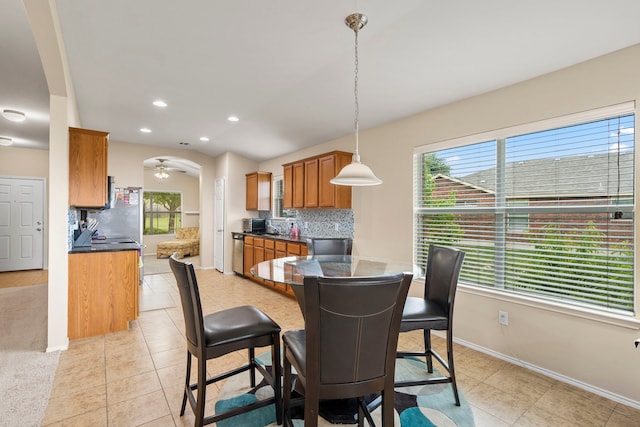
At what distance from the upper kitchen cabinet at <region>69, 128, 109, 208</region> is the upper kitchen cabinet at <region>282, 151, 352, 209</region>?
2.57 metres

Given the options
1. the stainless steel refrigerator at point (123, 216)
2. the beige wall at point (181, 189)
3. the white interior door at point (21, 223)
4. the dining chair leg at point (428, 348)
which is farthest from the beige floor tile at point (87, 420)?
the beige wall at point (181, 189)

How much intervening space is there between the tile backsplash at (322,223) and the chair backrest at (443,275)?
192 centimetres

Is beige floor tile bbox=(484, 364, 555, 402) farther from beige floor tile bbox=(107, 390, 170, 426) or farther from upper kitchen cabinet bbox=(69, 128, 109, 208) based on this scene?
upper kitchen cabinet bbox=(69, 128, 109, 208)

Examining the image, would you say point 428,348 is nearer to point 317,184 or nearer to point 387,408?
point 387,408

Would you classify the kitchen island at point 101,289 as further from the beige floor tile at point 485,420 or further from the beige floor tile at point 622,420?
the beige floor tile at point 622,420

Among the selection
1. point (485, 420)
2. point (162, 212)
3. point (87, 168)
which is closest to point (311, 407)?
point (485, 420)

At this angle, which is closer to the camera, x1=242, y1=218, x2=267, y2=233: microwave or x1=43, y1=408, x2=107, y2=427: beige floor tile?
x1=43, y1=408, x2=107, y2=427: beige floor tile

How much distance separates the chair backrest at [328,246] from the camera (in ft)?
11.8

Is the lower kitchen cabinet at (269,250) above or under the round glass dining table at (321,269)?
under

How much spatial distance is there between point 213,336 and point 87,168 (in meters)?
2.65

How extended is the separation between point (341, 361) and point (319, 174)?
338 cm

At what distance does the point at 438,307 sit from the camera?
2.29 meters

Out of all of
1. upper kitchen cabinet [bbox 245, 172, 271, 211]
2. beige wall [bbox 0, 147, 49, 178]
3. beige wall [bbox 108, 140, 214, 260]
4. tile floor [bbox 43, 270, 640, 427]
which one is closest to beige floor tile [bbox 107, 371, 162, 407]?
tile floor [bbox 43, 270, 640, 427]

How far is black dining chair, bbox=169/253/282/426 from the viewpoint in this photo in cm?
164
